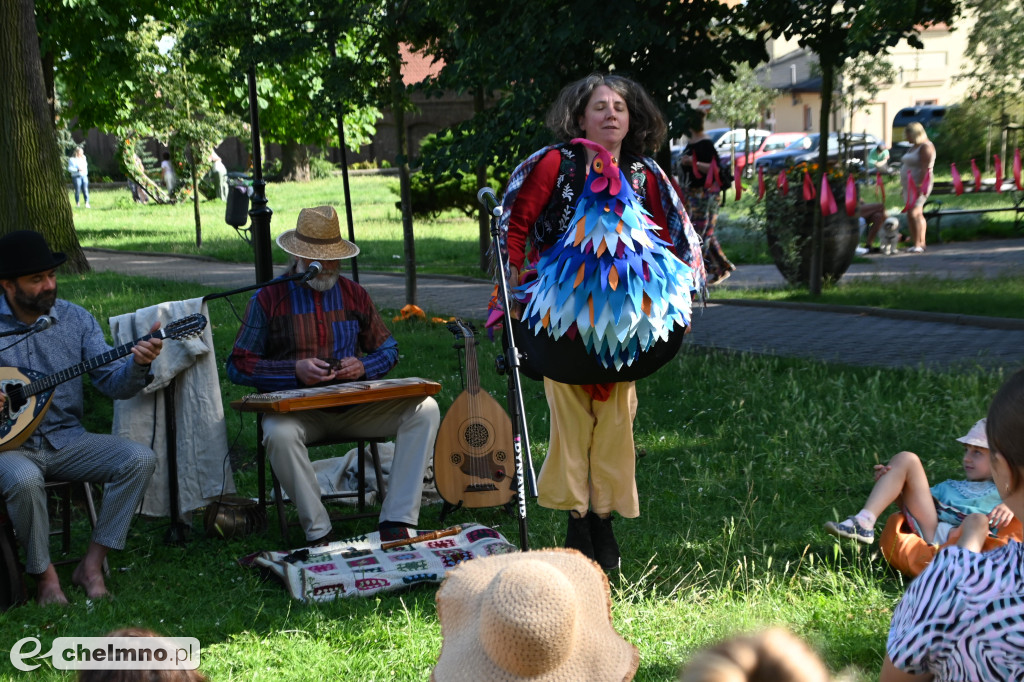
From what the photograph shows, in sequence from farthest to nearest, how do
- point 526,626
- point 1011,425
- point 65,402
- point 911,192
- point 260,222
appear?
point 911,192, point 260,222, point 65,402, point 1011,425, point 526,626

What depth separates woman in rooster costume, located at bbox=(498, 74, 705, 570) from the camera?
13.3ft

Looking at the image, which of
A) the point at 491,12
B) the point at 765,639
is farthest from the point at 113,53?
the point at 765,639

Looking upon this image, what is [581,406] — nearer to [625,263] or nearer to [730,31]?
[625,263]

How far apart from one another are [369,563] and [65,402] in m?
1.55

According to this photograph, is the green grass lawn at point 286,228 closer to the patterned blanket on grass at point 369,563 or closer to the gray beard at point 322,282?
the gray beard at point 322,282

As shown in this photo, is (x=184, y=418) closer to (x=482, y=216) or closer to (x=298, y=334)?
(x=298, y=334)

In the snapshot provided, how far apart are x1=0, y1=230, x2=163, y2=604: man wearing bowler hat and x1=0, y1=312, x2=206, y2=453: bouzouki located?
0.05 meters

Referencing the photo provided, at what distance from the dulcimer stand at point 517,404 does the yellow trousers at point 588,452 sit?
11.8 inches

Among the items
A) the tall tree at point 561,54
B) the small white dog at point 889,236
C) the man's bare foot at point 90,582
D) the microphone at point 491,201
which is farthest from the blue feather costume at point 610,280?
the small white dog at point 889,236

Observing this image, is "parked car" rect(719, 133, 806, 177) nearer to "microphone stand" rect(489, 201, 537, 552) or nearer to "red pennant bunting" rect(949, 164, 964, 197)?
"red pennant bunting" rect(949, 164, 964, 197)

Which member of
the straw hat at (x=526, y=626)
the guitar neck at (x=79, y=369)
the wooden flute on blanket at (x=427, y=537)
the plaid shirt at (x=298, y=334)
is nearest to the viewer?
the straw hat at (x=526, y=626)

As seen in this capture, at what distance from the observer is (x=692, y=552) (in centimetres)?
480

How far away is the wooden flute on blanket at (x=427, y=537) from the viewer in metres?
4.93

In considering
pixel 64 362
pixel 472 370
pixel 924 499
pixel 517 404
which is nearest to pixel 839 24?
pixel 472 370
